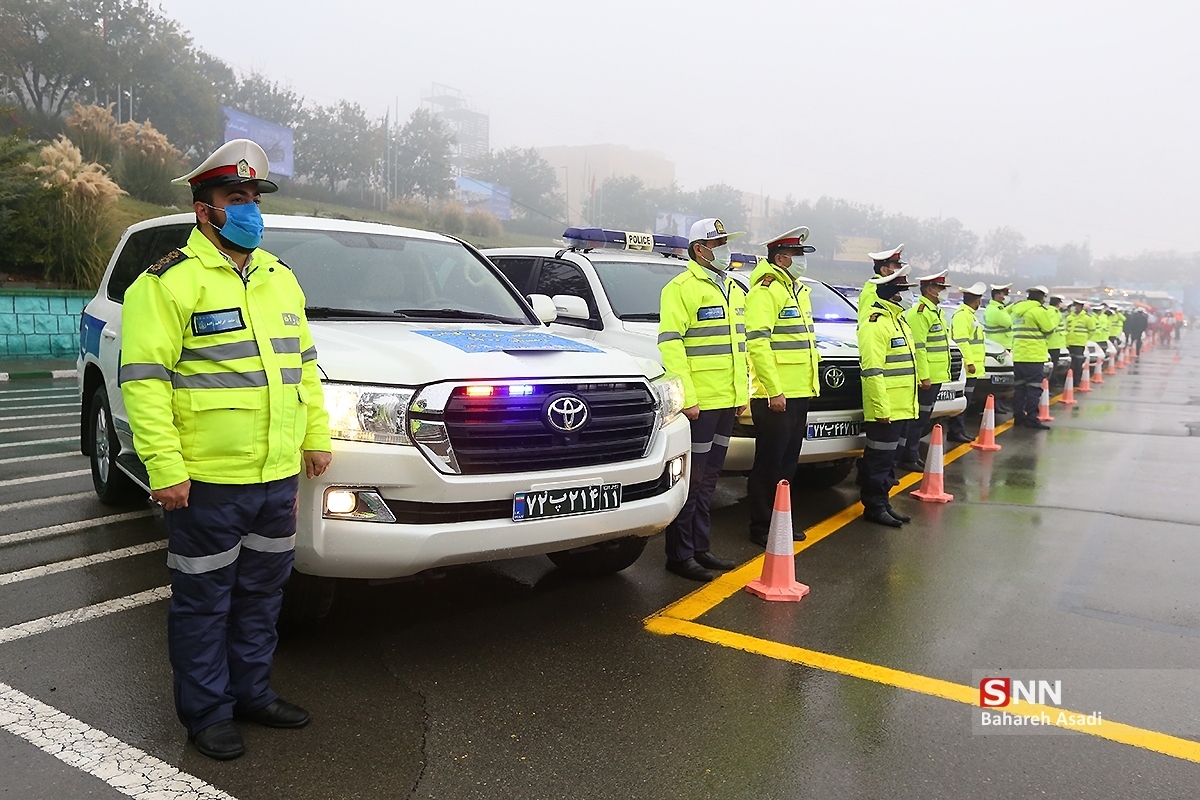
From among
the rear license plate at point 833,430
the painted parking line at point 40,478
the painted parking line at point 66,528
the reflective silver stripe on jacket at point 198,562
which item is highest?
the reflective silver stripe on jacket at point 198,562

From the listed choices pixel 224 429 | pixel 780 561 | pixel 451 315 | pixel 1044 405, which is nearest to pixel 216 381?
pixel 224 429

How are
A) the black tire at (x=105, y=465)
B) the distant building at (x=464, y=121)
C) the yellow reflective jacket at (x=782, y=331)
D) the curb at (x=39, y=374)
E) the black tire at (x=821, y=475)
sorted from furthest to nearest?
the distant building at (x=464, y=121) → the curb at (x=39, y=374) → the black tire at (x=821, y=475) → the yellow reflective jacket at (x=782, y=331) → the black tire at (x=105, y=465)

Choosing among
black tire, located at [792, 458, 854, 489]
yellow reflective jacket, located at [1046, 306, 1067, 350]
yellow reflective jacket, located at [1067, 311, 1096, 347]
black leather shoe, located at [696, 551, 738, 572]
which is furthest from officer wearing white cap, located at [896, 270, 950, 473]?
yellow reflective jacket, located at [1067, 311, 1096, 347]

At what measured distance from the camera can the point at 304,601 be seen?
3760 millimetres

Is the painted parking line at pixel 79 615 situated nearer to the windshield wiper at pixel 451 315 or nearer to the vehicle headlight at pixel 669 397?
the windshield wiper at pixel 451 315

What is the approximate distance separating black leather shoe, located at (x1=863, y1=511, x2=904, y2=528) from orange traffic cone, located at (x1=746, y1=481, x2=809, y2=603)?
1.87 m

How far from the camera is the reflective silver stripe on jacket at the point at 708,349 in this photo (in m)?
5.06

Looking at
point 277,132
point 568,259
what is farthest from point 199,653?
point 277,132

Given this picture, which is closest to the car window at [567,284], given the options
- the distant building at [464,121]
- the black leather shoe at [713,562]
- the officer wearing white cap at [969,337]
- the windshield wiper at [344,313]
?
the black leather shoe at [713,562]

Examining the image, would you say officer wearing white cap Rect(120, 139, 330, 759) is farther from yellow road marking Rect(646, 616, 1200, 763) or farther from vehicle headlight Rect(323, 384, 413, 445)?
yellow road marking Rect(646, 616, 1200, 763)

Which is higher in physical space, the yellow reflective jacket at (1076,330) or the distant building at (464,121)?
the distant building at (464,121)

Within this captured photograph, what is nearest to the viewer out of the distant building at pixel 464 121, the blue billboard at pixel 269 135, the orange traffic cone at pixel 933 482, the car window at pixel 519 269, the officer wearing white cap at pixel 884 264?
the officer wearing white cap at pixel 884 264

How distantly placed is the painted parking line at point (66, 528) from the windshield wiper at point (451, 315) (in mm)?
2559

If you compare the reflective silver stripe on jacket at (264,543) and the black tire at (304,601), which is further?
the black tire at (304,601)
